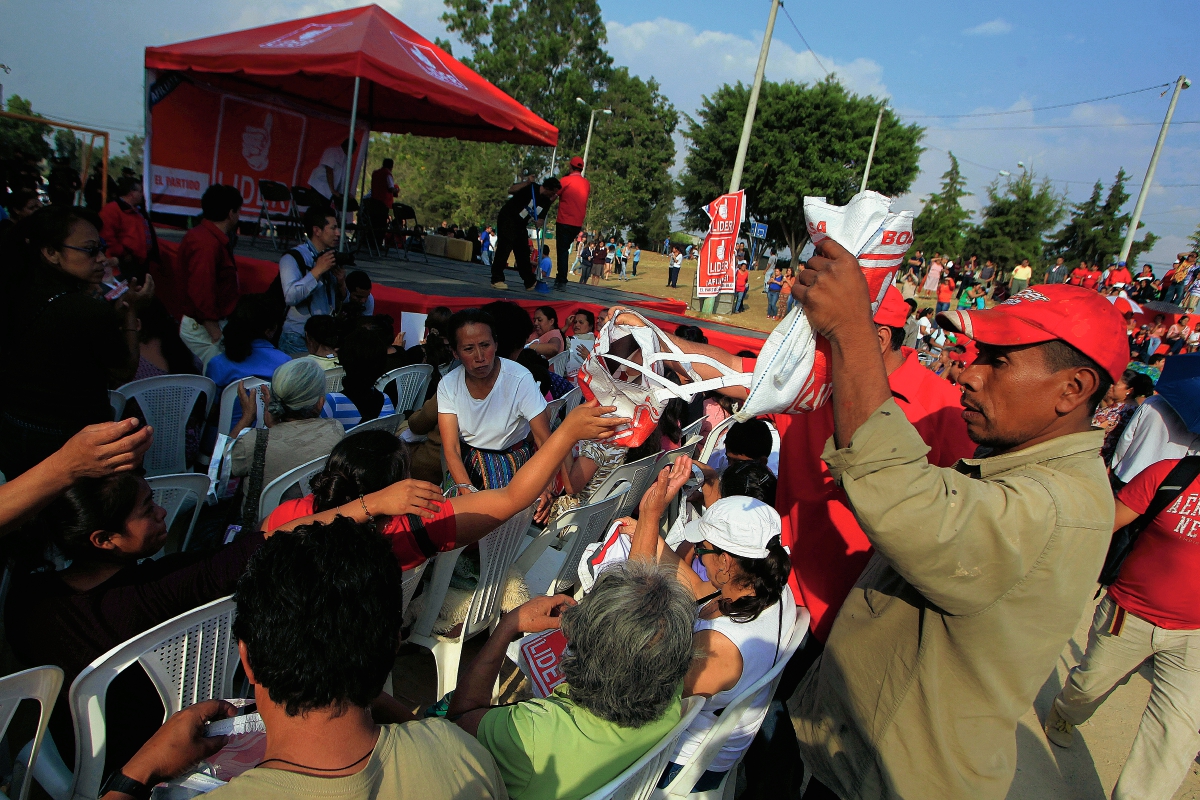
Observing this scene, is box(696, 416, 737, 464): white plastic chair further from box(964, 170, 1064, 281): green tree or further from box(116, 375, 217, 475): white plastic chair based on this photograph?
box(964, 170, 1064, 281): green tree

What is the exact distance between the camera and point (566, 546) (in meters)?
3.11

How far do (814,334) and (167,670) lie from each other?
1798 millimetres

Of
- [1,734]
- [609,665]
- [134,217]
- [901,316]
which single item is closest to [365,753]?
[609,665]

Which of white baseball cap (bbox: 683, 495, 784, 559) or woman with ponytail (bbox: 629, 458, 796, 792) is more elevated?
white baseball cap (bbox: 683, 495, 784, 559)

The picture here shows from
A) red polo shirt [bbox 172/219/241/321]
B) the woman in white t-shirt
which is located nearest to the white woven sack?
the woman in white t-shirt

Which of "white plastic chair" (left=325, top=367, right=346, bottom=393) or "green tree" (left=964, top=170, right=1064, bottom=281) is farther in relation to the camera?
"green tree" (left=964, top=170, right=1064, bottom=281)

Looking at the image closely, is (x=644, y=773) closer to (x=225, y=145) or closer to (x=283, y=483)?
(x=283, y=483)

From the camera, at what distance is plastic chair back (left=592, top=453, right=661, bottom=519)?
343 centimetres

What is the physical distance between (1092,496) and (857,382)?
22.0 inches

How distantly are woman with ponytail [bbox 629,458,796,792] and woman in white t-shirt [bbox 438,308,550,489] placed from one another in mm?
1476

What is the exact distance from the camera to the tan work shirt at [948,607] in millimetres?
1073

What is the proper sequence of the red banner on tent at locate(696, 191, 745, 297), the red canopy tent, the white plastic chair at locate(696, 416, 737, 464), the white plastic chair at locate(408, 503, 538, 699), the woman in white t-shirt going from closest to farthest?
the white plastic chair at locate(408, 503, 538, 699) → the woman in white t-shirt → the white plastic chair at locate(696, 416, 737, 464) → the red banner on tent at locate(696, 191, 745, 297) → the red canopy tent

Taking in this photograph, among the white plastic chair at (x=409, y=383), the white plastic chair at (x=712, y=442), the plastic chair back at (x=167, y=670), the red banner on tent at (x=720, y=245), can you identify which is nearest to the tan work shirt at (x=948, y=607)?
the plastic chair back at (x=167, y=670)

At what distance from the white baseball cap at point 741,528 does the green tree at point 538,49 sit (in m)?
42.9
